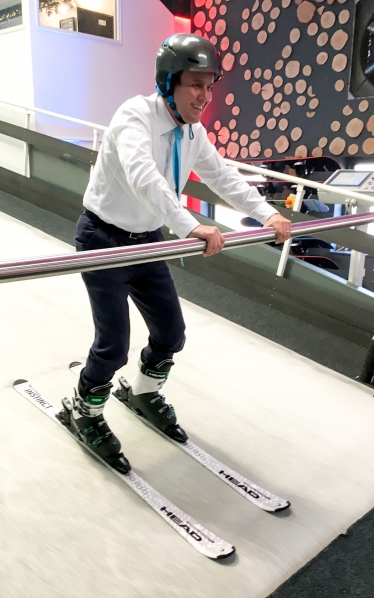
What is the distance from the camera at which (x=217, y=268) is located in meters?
3.68

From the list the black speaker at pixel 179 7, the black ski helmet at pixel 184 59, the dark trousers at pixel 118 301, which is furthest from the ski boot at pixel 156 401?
the black speaker at pixel 179 7

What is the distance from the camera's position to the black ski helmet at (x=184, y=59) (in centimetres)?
139

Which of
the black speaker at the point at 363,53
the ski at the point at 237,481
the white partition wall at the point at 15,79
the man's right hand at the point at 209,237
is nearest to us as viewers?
the man's right hand at the point at 209,237

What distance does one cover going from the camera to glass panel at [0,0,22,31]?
5418 millimetres

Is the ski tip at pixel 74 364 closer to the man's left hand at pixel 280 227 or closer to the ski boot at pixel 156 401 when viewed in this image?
the ski boot at pixel 156 401

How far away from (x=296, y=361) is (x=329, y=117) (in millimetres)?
3547

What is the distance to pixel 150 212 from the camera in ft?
5.16

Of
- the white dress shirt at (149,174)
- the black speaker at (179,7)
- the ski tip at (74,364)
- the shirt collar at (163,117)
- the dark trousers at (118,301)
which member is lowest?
the ski tip at (74,364)

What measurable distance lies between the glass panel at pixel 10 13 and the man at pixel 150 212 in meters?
4.92

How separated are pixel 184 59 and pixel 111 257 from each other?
65 centimetres

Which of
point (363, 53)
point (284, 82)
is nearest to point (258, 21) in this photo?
point (284, 82)

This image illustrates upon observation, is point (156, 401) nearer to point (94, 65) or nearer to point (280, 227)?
point (280, 227)

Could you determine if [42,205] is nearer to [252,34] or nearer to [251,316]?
[251,316]

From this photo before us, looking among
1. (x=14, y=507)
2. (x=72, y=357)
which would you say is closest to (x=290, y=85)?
(x=72, y=357)
